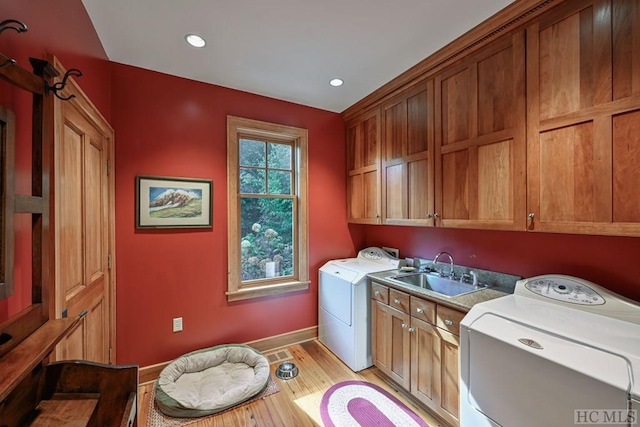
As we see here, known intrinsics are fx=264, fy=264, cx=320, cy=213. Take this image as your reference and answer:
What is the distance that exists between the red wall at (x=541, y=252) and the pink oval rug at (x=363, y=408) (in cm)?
127

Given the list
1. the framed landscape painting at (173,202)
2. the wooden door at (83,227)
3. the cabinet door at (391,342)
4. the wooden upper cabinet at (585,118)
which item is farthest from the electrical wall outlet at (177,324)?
the wooden upper cabinet at (585,118)

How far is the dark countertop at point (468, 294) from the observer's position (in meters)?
1.68

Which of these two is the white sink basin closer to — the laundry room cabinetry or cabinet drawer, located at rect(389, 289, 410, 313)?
cabinet drawer, located at rect(389, 289, 410, 313)

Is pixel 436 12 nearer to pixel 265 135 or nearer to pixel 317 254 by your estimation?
pixel 265 135

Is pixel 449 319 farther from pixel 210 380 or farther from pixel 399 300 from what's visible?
pixel 210 380

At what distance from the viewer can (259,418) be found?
6.27 ft

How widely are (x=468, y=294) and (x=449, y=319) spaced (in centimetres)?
26

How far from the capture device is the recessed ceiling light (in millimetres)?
1848

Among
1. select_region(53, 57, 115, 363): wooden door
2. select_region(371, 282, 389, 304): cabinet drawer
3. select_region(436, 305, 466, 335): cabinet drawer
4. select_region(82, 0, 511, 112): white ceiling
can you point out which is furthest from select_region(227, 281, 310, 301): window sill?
select_region(82, 0, 511, 112): white ceiling

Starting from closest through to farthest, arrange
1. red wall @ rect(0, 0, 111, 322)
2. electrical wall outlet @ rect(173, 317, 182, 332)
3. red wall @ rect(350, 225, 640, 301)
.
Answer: red wall @ rect(0, 0, 111, 322) → red wall @ rect(350, 225, 640, 301) → electrical wall outlet @ rect(173, 317, 182, 332)

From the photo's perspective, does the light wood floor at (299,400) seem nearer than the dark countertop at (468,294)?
No

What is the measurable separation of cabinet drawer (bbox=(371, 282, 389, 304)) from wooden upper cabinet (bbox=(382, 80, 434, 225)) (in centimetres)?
63

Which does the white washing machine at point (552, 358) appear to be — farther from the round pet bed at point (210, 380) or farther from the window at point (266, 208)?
the window at point (266, 208)

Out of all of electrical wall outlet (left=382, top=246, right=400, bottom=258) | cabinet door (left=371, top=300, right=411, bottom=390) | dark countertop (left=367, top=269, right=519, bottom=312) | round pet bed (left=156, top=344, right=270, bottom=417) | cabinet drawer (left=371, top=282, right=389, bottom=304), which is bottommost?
round pet bed (left=156, top=344, right=270, bottom=417)
